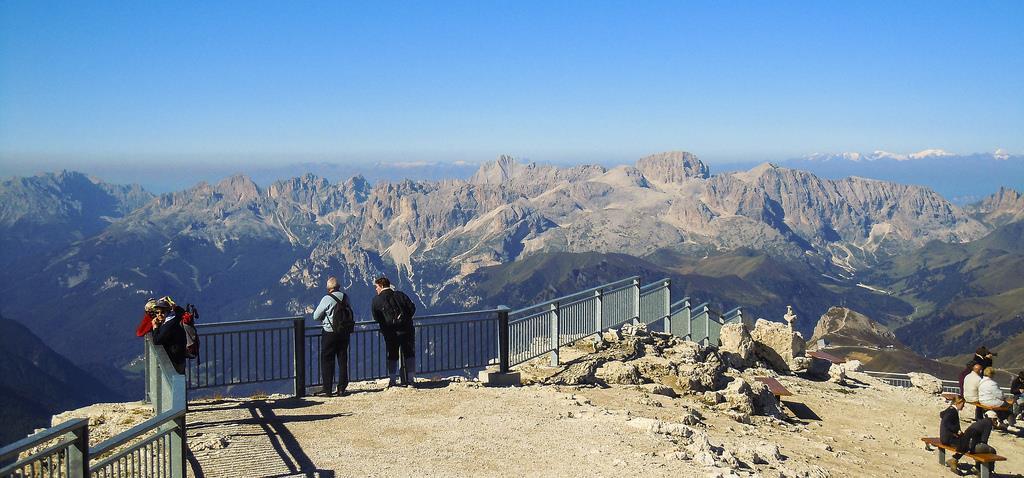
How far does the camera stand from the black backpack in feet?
51.6

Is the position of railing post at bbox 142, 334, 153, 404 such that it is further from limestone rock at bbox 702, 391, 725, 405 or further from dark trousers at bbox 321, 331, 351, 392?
limestone rock at bbox 702, 391, 725, 405

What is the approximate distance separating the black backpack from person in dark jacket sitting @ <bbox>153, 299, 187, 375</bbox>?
118 inches

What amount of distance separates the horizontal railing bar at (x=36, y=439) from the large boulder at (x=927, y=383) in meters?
27.2

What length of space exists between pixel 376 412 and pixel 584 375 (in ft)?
17.6

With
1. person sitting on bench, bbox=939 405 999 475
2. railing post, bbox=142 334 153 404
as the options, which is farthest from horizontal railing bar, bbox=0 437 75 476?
person sitting on bench, bbox=939 405 999 475

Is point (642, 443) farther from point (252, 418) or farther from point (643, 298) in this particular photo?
point (643, 298)

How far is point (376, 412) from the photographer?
14.8m

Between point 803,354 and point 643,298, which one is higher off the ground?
point 643,298

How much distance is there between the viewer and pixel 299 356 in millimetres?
15867

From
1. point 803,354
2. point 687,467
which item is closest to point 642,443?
point 687,467

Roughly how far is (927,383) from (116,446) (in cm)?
3016

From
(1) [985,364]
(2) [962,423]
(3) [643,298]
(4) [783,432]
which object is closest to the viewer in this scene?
(4) [783,432]

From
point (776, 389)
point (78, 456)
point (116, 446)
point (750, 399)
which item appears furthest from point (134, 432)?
point (776, 389)

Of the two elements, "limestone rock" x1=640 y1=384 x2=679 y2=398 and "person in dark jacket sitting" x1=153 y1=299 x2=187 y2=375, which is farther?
"limestone rock" x1=640 y1=384 x2=679 y2=398
